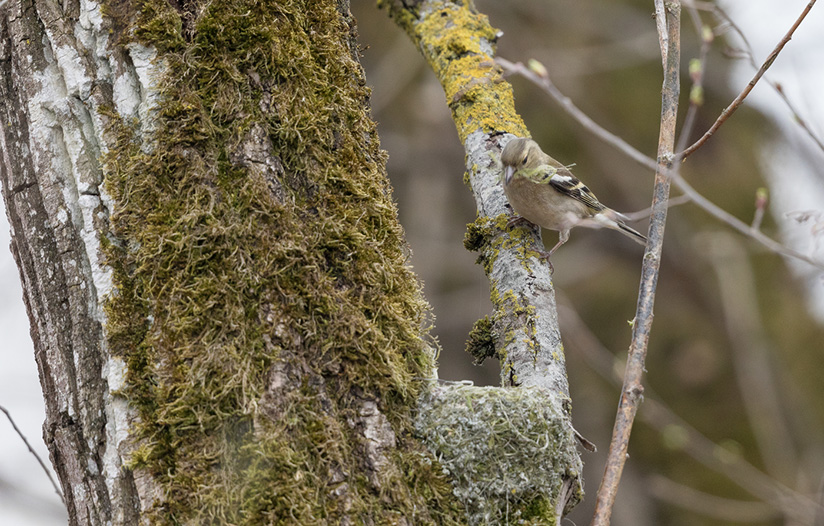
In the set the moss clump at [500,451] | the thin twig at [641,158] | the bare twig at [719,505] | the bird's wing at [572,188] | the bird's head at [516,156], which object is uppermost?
the bird's wing at [572,188]

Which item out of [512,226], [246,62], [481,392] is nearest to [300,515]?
[481,392]

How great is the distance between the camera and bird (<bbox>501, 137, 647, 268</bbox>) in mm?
3410

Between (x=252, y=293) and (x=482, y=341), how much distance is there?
1136 mm

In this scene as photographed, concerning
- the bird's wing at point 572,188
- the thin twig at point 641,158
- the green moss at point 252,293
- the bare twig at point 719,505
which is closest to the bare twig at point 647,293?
the thin twig at point 641,158

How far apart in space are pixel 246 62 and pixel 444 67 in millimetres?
1602

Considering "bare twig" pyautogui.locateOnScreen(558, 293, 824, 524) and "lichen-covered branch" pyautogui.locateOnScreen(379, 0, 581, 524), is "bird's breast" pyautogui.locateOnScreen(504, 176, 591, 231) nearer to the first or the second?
"lichen-covered branch" pyautogui.locateOnScreen(379, 0, 581, 524)

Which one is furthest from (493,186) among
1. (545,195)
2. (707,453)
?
(707,453)

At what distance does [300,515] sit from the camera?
1903mm

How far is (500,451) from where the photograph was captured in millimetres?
2158

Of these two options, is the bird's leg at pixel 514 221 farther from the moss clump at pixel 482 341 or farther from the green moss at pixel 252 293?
the green moss at pixel 252 293

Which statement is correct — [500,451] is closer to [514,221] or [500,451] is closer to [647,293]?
[647,293]

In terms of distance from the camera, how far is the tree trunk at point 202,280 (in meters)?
1.97

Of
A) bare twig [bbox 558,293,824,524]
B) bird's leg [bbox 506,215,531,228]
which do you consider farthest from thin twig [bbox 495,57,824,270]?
bare twig [bbox 558,293,824,524]

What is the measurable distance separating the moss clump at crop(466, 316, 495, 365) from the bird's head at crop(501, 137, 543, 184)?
0.84m
